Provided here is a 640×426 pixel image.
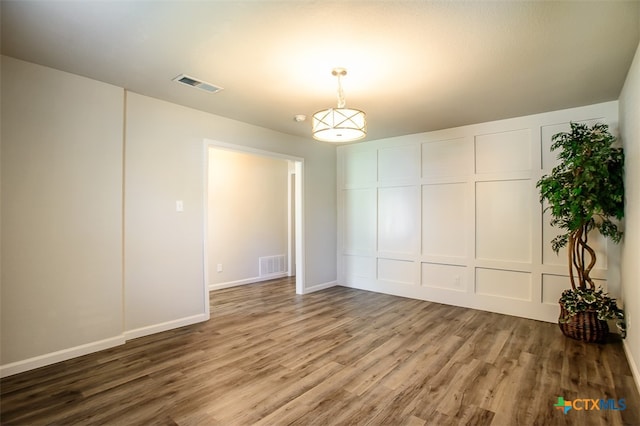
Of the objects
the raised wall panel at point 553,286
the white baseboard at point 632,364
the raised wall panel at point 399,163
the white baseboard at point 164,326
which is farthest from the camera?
the raised wall panel at point 399,163

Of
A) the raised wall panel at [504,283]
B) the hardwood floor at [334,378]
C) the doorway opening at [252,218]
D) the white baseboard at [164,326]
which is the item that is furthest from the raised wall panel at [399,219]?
the white baseboard at [164,326]

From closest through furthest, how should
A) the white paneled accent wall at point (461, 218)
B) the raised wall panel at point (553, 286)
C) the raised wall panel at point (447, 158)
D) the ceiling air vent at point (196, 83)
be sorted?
1. the ceiling air vent at point (196, 83)
2. the raised wall panel at point (553, 286)
3. the white paneled accent wall at point (461, 218)
4. the raised wall panel at point (447, 158)

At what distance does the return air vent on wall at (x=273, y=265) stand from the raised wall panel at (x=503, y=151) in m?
4.10

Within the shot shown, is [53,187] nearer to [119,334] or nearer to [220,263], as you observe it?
[119,334]

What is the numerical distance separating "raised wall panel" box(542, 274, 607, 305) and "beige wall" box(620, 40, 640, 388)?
2.00ft

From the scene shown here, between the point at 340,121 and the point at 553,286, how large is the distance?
131 inches

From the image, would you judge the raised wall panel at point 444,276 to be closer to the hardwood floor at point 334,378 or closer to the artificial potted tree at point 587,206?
the hardwood floor at point 334,378

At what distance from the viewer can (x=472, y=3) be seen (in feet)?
5.99

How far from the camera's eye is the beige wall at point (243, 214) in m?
5.52

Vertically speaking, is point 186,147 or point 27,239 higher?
point 186,147

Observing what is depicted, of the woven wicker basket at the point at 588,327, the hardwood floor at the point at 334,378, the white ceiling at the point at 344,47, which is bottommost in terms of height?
the hardwood floor at the point at 334,378

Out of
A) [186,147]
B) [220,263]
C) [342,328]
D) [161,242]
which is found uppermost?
[186,147]

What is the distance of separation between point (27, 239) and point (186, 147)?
172 centimetres

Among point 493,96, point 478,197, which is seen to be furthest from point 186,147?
point 478,197
